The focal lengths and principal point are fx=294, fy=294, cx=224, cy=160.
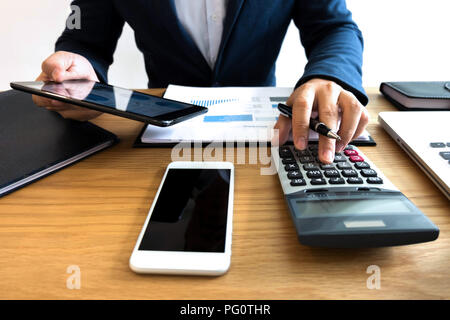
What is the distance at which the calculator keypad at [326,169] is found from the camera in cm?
28

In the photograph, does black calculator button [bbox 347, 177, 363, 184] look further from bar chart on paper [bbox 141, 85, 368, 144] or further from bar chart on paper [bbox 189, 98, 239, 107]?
bar chart on paper [bbox 189, 98, 239, 107]

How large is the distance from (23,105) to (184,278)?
0.42 meters

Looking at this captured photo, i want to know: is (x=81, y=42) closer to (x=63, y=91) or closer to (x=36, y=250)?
(x=63, y=91)

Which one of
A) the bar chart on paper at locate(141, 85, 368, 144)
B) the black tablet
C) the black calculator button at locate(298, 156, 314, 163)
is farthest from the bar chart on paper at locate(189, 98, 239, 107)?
the black calculator button at locate(298, 156, 314, 163)

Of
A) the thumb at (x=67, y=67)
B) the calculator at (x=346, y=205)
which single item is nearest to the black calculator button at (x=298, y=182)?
the calculator at (x=346, y=205)

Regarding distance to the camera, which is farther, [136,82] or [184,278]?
[136,82]

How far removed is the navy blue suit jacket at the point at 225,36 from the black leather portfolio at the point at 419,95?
10 cm

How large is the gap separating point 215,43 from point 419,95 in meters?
0.43

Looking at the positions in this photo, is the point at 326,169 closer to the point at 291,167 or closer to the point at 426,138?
the point at 291,167

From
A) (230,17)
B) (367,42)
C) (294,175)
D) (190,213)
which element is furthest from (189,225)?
(367,42)

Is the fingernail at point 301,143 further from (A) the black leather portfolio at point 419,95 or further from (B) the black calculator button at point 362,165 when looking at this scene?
(A) the black leather portfolio at point 419,95

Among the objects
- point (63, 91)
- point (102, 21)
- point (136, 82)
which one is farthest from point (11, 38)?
point (63, 91)

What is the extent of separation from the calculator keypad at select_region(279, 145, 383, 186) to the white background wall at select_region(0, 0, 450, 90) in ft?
3.71

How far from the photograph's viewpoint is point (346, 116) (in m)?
0.34
